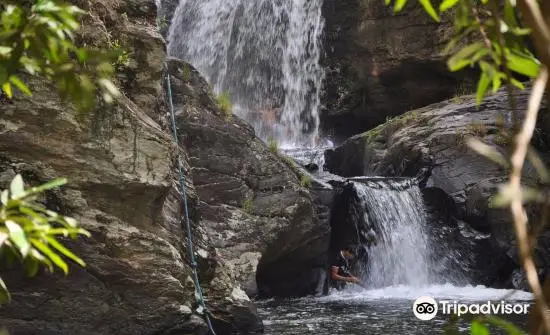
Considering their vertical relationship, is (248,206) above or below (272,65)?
below

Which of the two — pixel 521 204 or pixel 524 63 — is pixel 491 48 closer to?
pixel 524 63

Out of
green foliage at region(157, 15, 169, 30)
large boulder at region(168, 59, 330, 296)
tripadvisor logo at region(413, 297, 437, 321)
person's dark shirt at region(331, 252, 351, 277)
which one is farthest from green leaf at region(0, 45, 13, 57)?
green foliage at region(157, 15, 169, 30)

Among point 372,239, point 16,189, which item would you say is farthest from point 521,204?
point 372,239

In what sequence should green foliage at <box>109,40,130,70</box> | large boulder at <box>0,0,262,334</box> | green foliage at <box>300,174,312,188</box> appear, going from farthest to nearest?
green foliage at <box>300,174,312,188</box> < green foliage at <box>109,40,130,70</box> < large boulder at <box>0,0,262,334</box>

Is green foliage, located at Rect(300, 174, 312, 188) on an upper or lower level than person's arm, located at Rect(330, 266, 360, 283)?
upper

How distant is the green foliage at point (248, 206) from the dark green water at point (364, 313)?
1.64 meters

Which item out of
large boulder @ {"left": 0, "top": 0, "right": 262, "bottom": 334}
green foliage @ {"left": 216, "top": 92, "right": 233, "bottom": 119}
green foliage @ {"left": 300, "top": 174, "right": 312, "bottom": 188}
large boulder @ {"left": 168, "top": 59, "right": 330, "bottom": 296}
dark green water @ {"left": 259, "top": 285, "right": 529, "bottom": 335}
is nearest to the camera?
large boulder @ {"left": 0, "top": 0, "right": 262, "bottom": 334}

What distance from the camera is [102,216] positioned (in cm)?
504

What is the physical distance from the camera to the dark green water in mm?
6840

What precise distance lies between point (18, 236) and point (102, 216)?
167 inches

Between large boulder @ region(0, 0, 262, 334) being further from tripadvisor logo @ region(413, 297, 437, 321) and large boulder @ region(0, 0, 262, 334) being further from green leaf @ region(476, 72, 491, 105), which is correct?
green leaf @ region(476, 72, 491, 105)

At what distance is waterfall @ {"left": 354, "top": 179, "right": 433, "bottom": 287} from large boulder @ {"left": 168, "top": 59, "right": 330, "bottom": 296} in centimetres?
175

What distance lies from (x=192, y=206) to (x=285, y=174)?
358cm

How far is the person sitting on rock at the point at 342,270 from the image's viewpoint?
1077 cm
